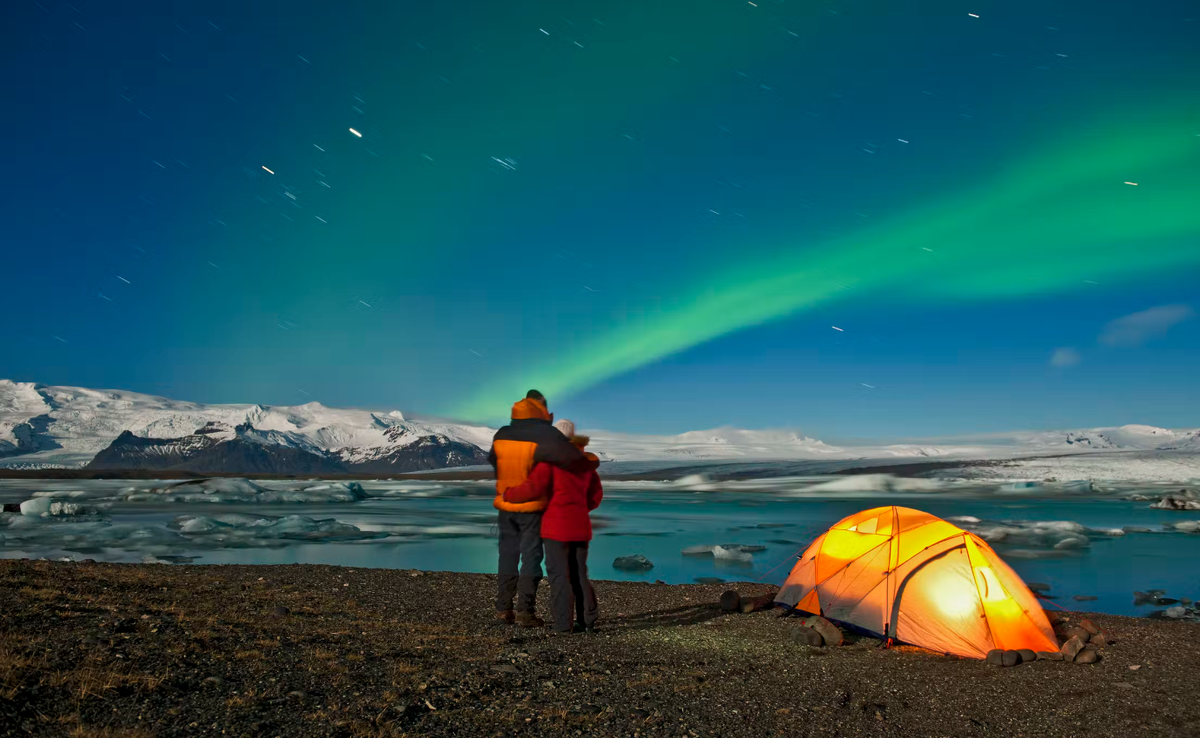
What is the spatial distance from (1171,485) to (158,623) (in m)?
80.5

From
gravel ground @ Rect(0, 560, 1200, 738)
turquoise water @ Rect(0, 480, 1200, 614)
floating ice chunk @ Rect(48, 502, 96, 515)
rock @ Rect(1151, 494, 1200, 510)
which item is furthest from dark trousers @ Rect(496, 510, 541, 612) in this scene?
rock @ Rect(1151, 494, 1200, 510)

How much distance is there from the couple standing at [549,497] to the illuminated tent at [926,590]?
4008 mm

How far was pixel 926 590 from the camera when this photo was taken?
31.3ft

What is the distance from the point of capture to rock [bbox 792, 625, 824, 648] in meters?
9.12

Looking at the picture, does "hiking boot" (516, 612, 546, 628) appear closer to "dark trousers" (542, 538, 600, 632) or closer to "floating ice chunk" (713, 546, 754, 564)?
"dark trousers" (542, 538, 600, 632)

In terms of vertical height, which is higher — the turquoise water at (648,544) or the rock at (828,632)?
the rock at (828,632)

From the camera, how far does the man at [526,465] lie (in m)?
8.42

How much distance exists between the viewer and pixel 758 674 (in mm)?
7426

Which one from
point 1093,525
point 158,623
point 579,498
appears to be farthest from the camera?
point 1093,525

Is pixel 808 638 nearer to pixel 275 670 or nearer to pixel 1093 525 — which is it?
pixel 275 670

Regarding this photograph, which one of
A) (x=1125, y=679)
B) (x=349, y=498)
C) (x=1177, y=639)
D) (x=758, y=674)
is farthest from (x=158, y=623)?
(x=349, y=498)

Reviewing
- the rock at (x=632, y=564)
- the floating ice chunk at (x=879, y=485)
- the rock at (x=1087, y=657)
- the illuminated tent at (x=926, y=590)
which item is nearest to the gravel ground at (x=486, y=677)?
the rock at (x=1087, y=657)

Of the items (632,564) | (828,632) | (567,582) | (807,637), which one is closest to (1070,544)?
(632,564)

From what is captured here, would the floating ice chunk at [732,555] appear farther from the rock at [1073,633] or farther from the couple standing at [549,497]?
the couple standing at [549,497]
